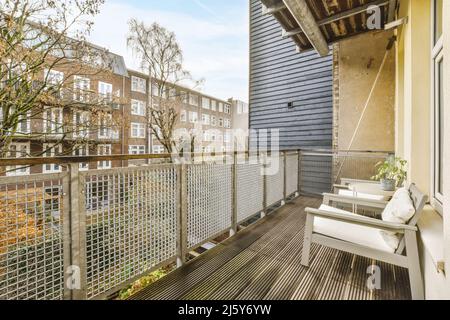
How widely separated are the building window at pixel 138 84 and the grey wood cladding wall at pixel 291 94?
38.8 ft

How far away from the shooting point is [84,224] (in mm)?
1448

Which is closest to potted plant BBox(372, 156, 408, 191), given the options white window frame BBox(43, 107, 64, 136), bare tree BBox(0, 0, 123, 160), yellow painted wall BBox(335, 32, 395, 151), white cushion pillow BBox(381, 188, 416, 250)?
white cushion pillow BBox(381, 188, 416, 250)

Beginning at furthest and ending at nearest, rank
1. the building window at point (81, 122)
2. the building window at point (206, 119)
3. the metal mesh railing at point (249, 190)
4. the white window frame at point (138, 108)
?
1. the building window at point (206, 119)
2. the white window frame at point (138, 108)
3. the building window at point (81, 122)
4. the metal mesh railing at point (249, 190)

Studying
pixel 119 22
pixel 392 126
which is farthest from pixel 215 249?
pixel 119 22

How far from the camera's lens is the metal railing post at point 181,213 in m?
2.15

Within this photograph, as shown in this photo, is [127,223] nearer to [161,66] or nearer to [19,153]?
[19,153]

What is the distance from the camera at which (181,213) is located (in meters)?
2.17

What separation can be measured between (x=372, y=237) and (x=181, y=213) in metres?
1.82

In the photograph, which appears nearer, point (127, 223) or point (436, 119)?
point (127, 223)

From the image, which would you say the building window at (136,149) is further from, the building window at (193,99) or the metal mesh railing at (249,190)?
the metal mesh railing at (249,190)

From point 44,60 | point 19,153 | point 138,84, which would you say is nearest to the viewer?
point 44,60

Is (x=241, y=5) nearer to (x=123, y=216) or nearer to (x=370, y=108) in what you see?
(x=370, y=108)

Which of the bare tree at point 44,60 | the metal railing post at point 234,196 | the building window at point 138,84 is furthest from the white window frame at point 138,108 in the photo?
the metal railing post at point 234,196

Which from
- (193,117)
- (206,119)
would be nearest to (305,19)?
(193,117)
